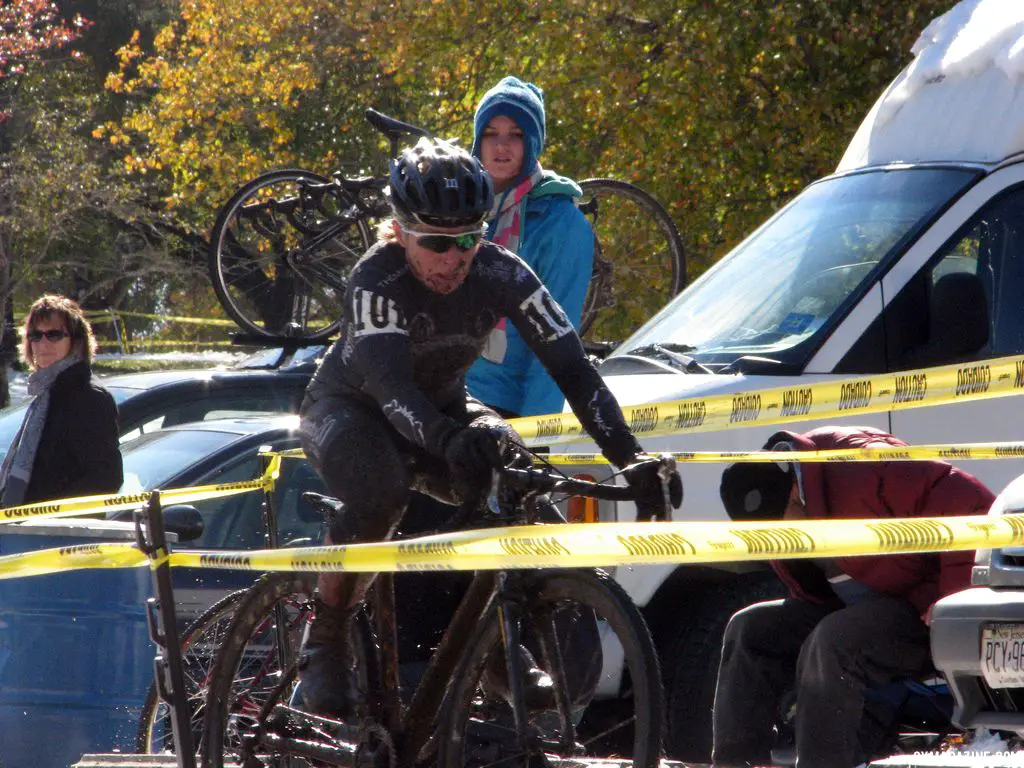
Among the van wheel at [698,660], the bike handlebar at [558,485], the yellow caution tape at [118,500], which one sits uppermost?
the bike handlebar at [558,485]

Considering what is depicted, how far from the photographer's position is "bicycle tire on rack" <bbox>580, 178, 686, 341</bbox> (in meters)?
8.75

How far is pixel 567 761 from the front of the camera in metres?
3.78

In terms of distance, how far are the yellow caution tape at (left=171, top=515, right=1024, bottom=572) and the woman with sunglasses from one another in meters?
3.35

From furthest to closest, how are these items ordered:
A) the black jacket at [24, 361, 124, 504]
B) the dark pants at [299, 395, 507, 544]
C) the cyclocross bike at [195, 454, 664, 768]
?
the black jacket at [24, 361, 124, 504] < the dark pants at [299, 395, 507, 544] < the cyclocross bike at [195, 454, 664, 768]

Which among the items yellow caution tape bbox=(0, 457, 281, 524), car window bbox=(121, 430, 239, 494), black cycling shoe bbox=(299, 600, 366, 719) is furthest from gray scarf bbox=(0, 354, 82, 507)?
black cycling shoe bbox=(299, 600, 366, 719)

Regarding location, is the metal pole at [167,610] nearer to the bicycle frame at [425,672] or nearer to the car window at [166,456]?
the bicycle frame at [425,672]

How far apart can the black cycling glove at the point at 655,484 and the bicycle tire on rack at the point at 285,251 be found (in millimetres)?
→ 5264

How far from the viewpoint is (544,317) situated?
4289 mm

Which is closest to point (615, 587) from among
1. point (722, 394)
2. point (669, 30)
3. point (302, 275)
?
point (722, 394)

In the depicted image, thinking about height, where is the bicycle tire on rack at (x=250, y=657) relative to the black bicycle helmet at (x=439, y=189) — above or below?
below

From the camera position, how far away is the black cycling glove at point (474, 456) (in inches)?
148

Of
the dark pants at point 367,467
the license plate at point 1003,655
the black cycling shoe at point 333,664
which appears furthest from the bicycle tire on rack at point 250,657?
the license plate at point 1003,655

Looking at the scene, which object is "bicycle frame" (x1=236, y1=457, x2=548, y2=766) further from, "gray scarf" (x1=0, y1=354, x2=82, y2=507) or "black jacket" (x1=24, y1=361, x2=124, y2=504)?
"gray scarf" (x1=0, y1=354, x2=82, y2=507)

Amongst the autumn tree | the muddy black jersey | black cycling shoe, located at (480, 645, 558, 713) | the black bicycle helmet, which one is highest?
the autumn tree
